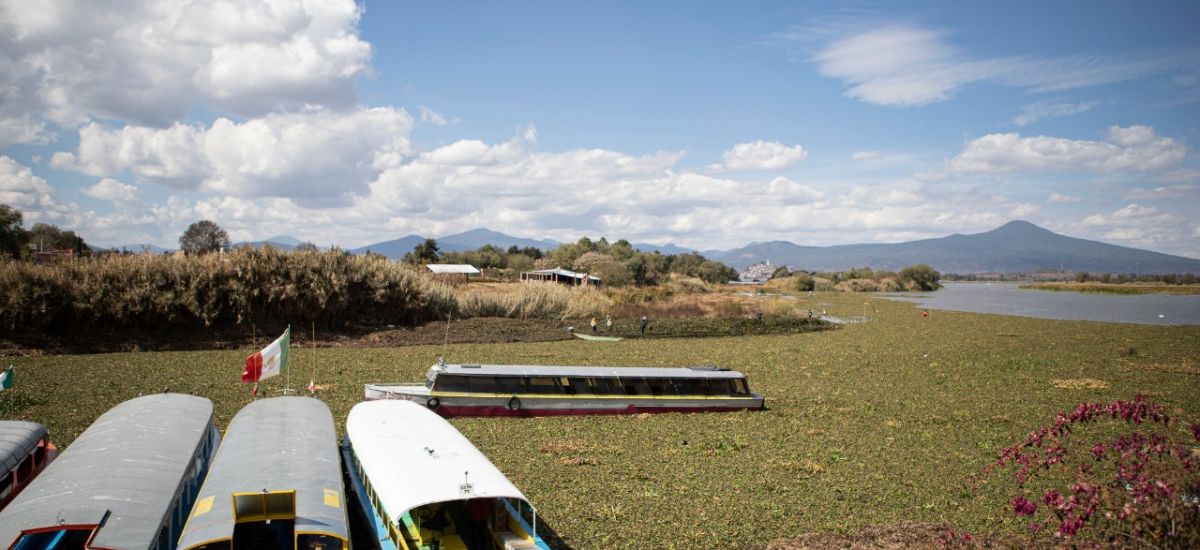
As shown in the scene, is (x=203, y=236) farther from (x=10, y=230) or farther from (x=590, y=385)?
(x=590, y=385)

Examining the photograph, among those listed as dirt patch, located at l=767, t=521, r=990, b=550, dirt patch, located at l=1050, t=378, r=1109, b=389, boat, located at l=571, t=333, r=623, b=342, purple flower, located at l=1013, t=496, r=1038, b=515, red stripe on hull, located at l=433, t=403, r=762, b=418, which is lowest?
dirt patch, located at l=1050, t=378, r=1109, b=389

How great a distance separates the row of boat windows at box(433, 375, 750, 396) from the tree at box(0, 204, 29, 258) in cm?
6208

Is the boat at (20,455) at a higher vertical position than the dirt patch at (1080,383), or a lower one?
higher

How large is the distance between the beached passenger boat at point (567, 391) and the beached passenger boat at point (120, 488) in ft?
23.8

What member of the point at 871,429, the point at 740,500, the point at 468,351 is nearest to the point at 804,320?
the point at 468,351

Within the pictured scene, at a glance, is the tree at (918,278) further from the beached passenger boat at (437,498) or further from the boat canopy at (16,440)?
the boat canopy at (16,440)

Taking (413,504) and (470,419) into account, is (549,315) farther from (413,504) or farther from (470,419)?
(413,504)

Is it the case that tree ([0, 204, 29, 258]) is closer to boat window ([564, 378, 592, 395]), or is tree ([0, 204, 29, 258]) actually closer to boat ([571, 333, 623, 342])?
boat ([571, 333, 623, 342])

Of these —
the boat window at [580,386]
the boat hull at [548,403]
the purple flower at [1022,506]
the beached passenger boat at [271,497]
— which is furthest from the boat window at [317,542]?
the boat window at [580,386]

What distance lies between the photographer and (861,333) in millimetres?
48812

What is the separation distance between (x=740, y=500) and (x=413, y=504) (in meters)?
7.17

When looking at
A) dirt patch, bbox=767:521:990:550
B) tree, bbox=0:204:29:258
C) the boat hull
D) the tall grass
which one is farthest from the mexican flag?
tree, bbox=0:204:29:258

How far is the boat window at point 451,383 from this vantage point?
19.3 meters

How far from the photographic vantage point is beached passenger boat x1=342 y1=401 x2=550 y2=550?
30.1 ft
